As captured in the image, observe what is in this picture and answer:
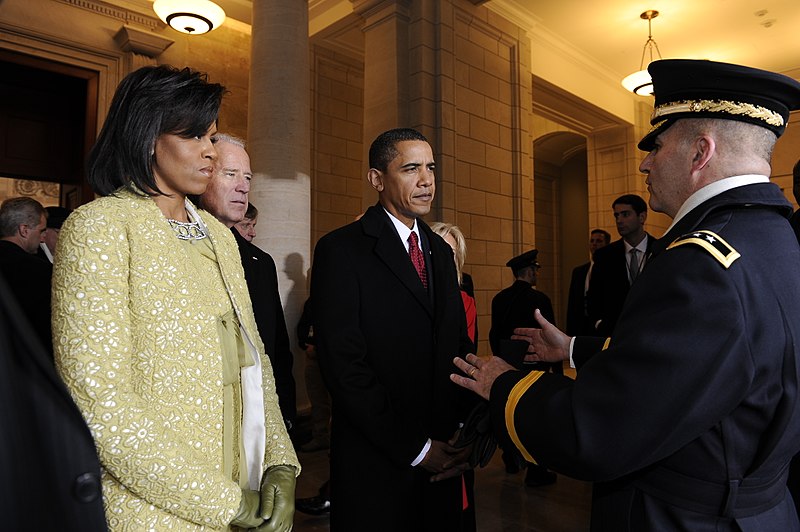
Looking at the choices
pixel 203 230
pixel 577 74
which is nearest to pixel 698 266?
pixel 203 230

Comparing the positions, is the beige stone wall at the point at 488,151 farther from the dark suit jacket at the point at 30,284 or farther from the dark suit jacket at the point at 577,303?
the dark suit jacket at the point at 30,284

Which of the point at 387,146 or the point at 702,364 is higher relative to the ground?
the point at 387,146

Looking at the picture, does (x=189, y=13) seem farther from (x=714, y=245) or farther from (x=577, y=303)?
(x=714, y=245)

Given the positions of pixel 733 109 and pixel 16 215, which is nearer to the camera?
pixel 733 109

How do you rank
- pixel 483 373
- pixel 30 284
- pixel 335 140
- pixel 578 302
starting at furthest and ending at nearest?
pixel 335 140 → pixel 578 302 → pixel 30 284 → pixel 483 373

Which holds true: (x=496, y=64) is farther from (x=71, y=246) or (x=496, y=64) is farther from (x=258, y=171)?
(x=71, y=246)

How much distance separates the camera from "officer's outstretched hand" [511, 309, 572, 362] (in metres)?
1.74

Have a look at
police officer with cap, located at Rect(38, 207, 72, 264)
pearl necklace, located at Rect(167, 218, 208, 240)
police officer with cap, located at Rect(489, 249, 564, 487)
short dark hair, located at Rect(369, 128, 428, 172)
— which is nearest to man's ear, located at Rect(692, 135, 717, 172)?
short dark hair, located at Rect(369, 128, 428, 172)

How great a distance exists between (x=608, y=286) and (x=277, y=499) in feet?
13.0

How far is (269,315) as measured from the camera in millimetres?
2213

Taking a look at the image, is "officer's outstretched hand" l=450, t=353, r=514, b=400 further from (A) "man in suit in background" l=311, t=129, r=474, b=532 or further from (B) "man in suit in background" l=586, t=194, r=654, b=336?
(B) "man in suit in background" l=586, t=194, r=654, b=336

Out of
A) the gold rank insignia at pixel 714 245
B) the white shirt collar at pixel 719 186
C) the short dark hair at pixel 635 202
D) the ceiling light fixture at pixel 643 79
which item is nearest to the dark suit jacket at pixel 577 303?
the short dark hair at pixel 635 202

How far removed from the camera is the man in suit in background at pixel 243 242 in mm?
2053

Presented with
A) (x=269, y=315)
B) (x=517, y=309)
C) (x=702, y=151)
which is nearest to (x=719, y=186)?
(x=702, y=151)
